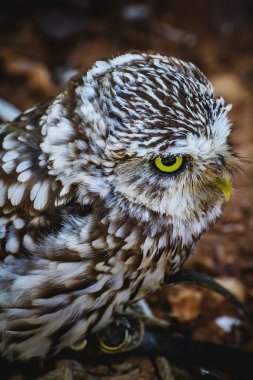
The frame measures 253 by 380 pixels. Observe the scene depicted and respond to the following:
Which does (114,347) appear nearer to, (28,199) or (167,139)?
(28,199)

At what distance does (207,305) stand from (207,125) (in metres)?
1.24

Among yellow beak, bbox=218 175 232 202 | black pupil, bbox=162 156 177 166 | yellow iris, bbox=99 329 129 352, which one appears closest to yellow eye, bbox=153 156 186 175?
black pupil, bbox=162 156 177 166

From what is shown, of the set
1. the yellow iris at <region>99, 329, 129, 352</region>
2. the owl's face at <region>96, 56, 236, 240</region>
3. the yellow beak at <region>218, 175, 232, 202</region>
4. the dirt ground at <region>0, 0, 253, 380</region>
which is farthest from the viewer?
the dirt ground at <region>0, 0, 253, 380</region>

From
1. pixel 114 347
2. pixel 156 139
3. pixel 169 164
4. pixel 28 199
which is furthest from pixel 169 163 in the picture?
pixel 114 347

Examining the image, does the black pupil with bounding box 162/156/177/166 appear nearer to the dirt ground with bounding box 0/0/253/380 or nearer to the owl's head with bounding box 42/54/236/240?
the owl's head with bounding box 42/54/236/240

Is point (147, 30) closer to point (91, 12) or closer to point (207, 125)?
point (91, 12)

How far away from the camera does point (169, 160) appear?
1.98 metres

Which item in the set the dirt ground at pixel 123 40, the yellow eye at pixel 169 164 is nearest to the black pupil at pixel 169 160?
the yellow eye at pixel 169 164

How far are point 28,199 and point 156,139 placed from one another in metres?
0.58

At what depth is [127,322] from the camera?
2.70m

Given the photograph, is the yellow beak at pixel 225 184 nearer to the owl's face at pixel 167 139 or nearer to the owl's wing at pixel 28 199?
the owl's face at pixel 167 139

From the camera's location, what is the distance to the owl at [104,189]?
201 cm

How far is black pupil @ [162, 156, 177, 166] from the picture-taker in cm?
197

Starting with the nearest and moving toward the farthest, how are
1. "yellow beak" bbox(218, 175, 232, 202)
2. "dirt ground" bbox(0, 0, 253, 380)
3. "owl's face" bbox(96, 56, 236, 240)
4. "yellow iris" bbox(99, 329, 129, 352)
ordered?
"owl's face" bbox(96, 56, 236, 240)
"yellow beak" bbox(218, 175, 232, 202)
"yellow iris" bbox(99, 329, 129, 352)
"dirt ground" bbox(0, 0, 253, 380)
